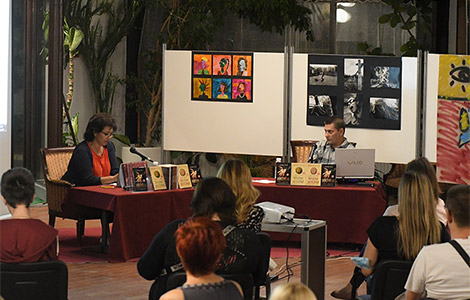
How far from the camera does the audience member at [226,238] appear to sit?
12.7 ft

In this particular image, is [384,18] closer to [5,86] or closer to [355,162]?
[355,162]

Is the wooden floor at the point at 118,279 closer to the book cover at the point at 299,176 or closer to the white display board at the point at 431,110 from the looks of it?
the book cover at the point at 299,176

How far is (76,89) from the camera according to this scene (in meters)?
11.8

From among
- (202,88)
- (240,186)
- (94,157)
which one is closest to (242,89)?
(202,88)

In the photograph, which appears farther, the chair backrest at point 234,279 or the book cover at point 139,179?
the book cover at point 139,179

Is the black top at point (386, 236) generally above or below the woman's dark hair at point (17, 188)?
below

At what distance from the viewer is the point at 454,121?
22.3ft

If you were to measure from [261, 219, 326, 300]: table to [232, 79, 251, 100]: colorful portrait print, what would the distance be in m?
3.77

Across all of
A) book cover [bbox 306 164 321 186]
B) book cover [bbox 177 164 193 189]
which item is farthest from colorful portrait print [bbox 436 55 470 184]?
book cover [bbox 177 164 193 189]

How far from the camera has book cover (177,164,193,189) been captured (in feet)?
24.3

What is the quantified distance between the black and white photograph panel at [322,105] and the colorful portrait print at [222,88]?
94 cm

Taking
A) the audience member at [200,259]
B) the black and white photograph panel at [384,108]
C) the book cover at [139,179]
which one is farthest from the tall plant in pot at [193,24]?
the audience member at [200,259]

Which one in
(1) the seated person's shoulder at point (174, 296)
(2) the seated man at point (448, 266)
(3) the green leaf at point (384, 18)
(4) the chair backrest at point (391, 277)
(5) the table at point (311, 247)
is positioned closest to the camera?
(1) the seated person's shoulder at point (174, 296)

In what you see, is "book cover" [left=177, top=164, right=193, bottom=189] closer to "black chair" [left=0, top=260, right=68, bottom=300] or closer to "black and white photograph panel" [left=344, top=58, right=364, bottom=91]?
"black and white photograph panel" [left=344, top=58, right=364, bottom=91]
